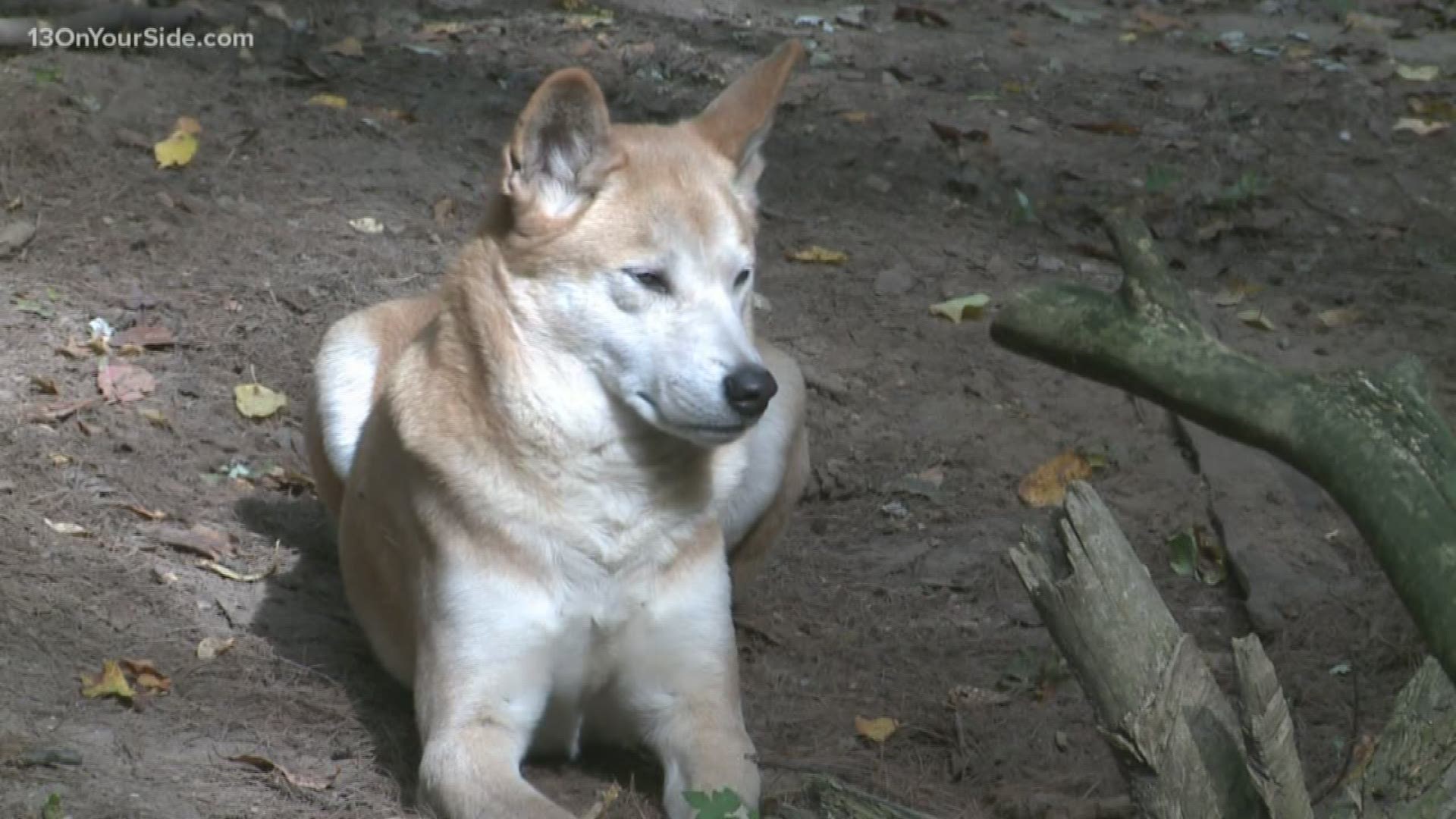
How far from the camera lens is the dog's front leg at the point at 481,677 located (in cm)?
407

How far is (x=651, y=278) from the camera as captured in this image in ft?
13.9

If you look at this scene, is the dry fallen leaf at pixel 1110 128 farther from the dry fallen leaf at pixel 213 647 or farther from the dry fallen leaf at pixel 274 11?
the dry fallen leaf at pixel 213 647

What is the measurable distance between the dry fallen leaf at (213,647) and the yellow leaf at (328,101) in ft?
11.8

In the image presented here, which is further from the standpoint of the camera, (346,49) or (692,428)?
(346,49)

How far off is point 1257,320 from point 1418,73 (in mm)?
3467

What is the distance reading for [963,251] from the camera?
7.50m

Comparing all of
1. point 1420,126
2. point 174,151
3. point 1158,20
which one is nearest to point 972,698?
point 174,151

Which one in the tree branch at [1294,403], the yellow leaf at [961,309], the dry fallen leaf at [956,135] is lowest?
the dry fallen leaf at [956,135]

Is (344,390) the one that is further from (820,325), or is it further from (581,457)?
(820,325)

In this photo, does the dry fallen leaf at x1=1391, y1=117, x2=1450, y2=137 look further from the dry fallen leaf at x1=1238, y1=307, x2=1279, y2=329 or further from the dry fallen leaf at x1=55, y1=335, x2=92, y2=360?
the dry fallen leaf at x1=55, y1=335, x2=92, y2=360

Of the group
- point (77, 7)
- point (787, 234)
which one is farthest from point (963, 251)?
point (77, 7)

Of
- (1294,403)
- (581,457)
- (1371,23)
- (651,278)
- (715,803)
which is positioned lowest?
(1371,23)

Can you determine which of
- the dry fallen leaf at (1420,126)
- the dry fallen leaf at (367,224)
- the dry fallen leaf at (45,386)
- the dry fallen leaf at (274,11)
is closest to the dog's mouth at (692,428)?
the dry fallen leaf at (45,386)

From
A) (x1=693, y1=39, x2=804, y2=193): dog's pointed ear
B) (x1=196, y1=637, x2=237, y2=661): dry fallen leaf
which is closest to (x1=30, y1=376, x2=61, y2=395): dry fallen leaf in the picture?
(x1=196, y1=637, x2=237, y2=661): dry fallen leaf
